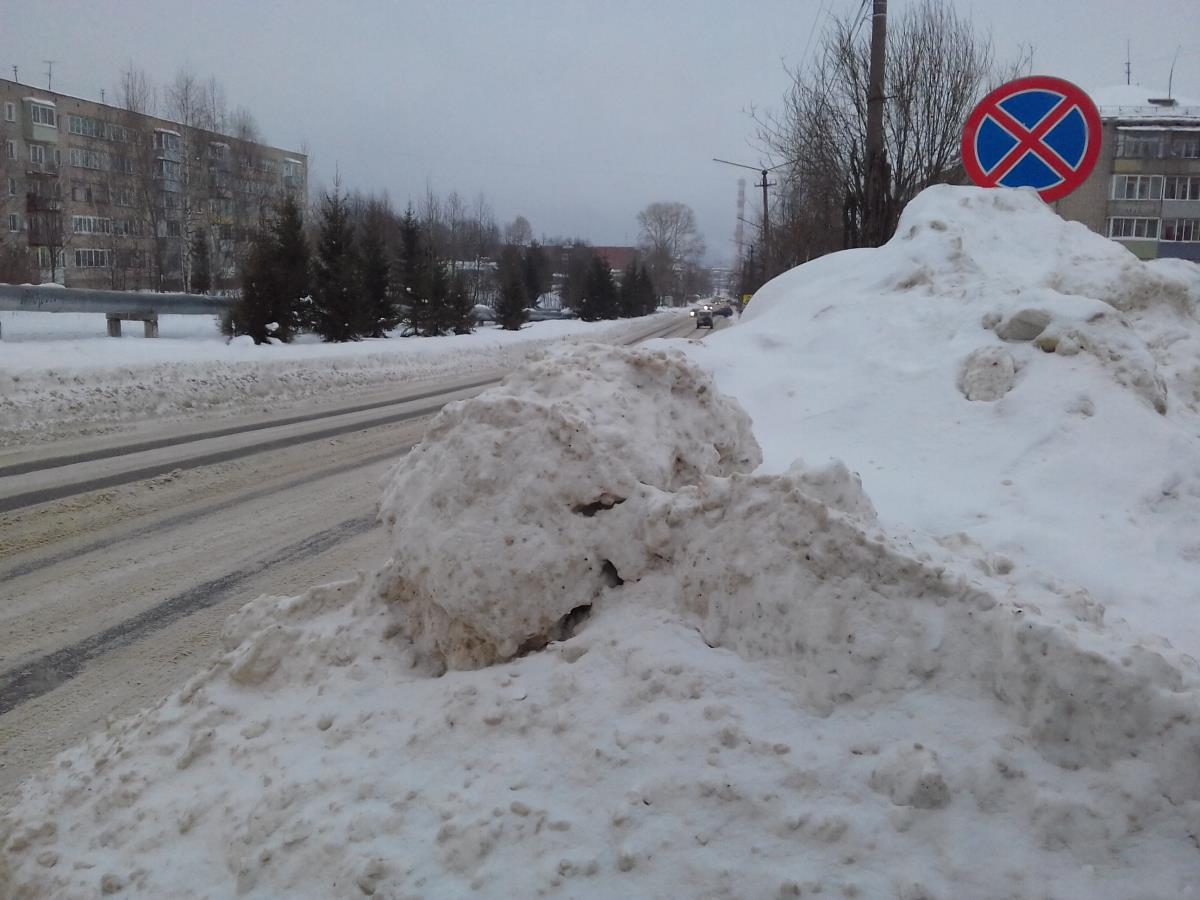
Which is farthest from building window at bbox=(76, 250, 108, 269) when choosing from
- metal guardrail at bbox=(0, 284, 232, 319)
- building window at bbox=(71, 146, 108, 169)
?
metal guardrail at bbox=(0, 284, 232, 319)

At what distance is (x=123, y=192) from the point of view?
4291cm

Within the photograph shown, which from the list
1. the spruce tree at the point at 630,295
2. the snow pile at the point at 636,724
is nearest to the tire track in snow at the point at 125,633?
the snow pile at the point at 636,724

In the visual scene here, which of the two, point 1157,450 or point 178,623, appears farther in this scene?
point 1157,450

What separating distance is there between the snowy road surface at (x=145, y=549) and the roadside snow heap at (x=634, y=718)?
0.78 metres

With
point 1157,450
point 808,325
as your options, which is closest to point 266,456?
point 808,325

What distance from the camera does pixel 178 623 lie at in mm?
4672

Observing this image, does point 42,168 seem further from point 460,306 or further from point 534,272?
point 534,272

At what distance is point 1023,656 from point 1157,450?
3590mm

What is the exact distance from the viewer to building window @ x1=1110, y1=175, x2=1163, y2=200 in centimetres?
5444

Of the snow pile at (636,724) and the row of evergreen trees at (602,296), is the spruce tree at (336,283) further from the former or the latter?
the row of evergreen trees at (602,296)

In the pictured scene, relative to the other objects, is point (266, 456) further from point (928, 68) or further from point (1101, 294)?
point (928, 68)

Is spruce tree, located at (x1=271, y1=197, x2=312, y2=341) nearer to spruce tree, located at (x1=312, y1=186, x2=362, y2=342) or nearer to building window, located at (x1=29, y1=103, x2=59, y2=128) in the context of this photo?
spruce tree, located at (x1=312, y1=186, x2=362, y2=342)

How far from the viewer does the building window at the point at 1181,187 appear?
Answer: 54.2 m

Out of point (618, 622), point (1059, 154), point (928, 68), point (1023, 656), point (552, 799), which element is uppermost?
point (928, 68)
